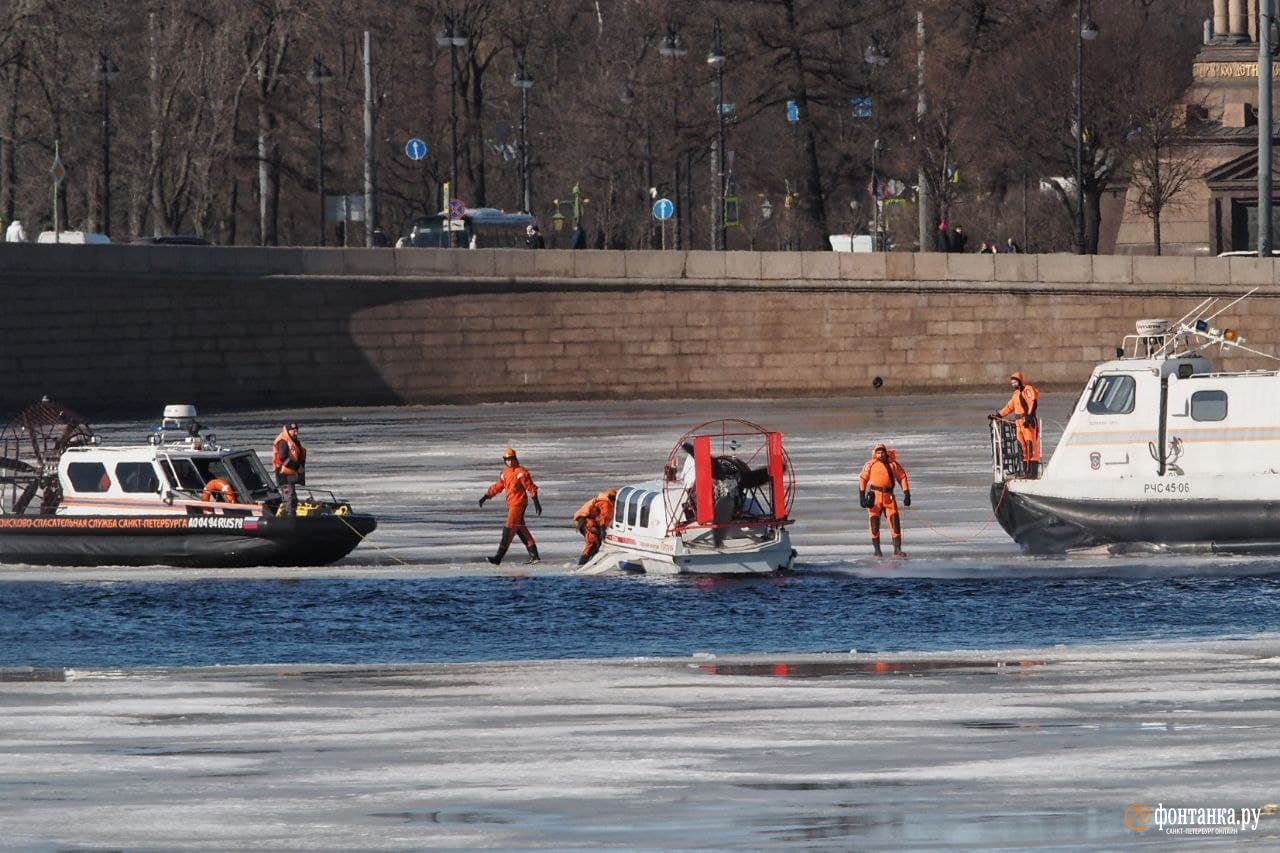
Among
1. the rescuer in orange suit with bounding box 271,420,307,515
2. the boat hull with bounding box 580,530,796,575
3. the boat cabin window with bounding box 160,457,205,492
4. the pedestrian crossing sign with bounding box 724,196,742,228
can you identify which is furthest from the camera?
the pedestrian crossing sign with bounding box 724,196,742,228

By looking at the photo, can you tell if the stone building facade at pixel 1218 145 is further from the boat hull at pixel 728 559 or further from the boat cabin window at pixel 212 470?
the boat cabin window at pixel 212 470

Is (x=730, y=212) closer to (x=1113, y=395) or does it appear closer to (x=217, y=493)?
(x=217, y=493)

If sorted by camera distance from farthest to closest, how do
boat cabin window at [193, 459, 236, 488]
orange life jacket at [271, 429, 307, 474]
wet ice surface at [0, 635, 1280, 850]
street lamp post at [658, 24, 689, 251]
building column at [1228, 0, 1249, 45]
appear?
1. building column at [1228, 0, 1249, 45]
2. street lamp post at [658, 24, 689, 251]
3. orange life jacket at [271, 429, 307, 474]
4. boat cabin window at [193, 459, 236, 488]
5. wet ice surface at [0, 635, 1280, 850]

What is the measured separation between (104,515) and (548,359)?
3273cm

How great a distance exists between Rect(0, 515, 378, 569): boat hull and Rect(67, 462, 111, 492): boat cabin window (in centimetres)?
60

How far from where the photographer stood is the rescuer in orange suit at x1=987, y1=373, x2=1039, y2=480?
3130cm

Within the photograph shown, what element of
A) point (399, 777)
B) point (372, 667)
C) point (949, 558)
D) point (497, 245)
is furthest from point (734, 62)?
point (399, 777)

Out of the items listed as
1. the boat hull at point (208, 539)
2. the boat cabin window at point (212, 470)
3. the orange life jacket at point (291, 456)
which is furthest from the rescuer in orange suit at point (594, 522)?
the orange life jacket at point (291, 456)

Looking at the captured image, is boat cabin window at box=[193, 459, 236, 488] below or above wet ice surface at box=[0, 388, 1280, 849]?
above

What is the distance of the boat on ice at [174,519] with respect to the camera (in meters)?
30.6

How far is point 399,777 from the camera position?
48.5 ft

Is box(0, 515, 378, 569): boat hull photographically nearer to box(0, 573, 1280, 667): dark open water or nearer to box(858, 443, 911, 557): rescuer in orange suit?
box(0, 573, 1280, 667): dark open water

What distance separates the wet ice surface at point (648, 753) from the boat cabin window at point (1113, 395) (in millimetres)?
8514

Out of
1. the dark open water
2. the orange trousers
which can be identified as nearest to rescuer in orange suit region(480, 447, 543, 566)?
the dark open water
